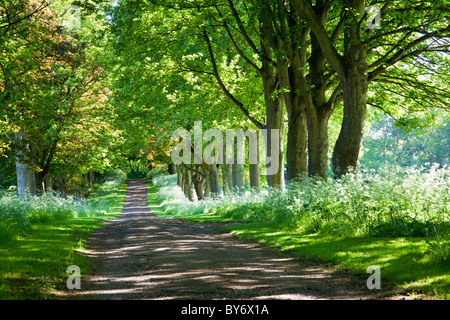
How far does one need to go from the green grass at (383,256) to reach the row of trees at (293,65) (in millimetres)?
2921

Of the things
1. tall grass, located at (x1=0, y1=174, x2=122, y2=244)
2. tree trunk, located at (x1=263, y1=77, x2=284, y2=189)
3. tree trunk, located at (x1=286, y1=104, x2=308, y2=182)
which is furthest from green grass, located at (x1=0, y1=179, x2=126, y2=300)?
tree trunk, located at (x1=263, y1=77, x2=284, y2=189)

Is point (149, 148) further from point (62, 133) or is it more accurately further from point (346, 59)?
point (346, 59)

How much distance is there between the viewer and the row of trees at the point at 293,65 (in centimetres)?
1255

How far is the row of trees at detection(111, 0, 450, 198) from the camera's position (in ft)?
41.2

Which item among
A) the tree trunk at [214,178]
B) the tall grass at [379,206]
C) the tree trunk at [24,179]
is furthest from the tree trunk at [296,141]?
the tree trunk at [24,179]

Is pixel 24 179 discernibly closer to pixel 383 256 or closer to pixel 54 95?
pixel 54 95

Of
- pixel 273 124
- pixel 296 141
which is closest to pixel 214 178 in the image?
pixel 273 124

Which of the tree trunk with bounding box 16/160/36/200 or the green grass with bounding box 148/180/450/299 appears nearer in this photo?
the green grass with bounding box 148/180/450/299

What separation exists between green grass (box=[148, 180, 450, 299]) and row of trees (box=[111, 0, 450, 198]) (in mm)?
2921

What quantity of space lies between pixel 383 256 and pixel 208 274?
302 cm

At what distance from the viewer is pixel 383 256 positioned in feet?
25.4

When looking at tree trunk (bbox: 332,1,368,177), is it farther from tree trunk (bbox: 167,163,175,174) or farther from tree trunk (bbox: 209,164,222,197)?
tree trunk (bbox: 167,163,175,174)

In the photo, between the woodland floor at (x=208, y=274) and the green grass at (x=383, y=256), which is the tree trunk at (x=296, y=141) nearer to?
the green grass at (x=383, y=256)
